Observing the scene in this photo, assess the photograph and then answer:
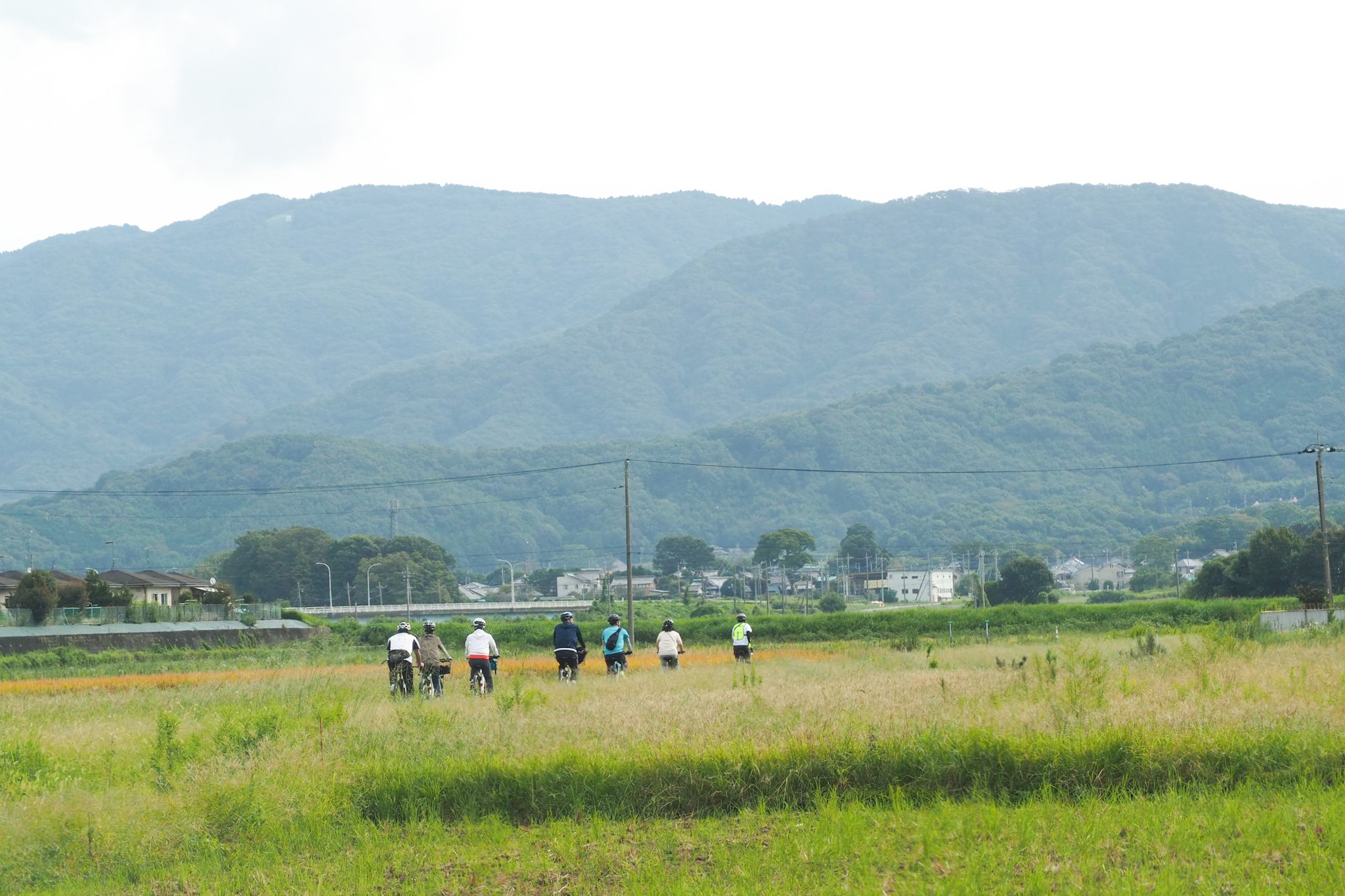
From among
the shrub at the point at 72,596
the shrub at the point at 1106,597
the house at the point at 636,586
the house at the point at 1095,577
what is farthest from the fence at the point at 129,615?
the house at the point at 1095,577

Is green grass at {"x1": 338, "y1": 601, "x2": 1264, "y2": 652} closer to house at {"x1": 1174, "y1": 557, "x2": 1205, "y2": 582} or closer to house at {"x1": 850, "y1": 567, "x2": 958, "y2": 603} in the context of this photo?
house at {"x1": 850, "y1": 567, "x2": 958, "y2": 603}

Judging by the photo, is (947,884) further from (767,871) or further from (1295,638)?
(1295,638)

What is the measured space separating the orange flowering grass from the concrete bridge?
72053 mm

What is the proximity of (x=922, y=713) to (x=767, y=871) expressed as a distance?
500 cm

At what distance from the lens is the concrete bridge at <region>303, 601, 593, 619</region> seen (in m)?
117

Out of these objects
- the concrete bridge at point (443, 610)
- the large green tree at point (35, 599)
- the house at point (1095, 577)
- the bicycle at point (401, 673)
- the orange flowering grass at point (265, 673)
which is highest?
the large green tree at point (35, 599)

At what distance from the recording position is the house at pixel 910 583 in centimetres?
16588

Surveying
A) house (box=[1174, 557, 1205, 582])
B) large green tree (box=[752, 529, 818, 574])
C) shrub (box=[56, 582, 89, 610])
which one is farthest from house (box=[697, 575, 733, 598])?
shrub (box=[56, 582, 89, 610])

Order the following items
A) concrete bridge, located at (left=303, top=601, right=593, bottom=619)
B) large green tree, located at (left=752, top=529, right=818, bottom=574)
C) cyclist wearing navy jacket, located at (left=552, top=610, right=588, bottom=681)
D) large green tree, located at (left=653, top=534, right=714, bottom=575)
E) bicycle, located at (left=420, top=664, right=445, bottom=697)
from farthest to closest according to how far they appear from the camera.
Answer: large green tree, located at (left=653, top=534, right=714, bottom=575), large green tree, located at (left=752, top=529, right=818, bottom=574), concrete bridge, located at (left=303, top=601, right=593, bottom=619), cyclist wearing navy jacket, located at (left=552, top=610, right=588, bottom=681), bicycle, located at (left=420, top=664, right=445, bottom=697)

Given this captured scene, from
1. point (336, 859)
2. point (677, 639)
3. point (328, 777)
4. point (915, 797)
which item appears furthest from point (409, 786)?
point (677, 639)

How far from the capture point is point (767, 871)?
10.4 m

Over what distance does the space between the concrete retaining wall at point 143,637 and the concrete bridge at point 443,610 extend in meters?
48.5

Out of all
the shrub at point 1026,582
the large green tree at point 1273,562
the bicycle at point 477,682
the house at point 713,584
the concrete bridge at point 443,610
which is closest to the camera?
the bicycle at point 477,682

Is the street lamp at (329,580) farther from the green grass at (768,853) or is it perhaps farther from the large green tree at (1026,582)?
the green grass at (768,853)
